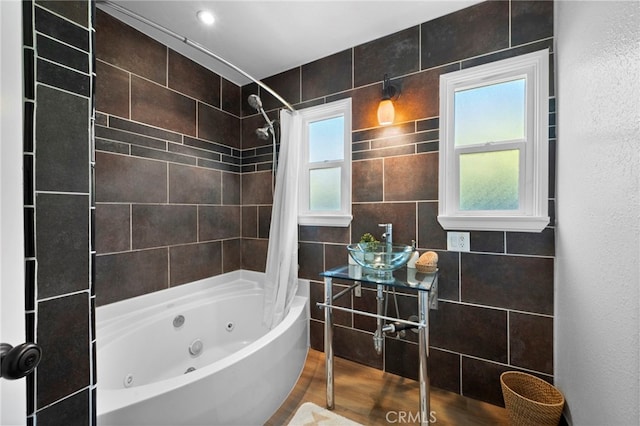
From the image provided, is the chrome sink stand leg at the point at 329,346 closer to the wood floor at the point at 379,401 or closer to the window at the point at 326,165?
the wood floor at the point at 379,401

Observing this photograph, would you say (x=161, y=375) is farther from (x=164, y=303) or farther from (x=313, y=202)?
(x=313, y=202)

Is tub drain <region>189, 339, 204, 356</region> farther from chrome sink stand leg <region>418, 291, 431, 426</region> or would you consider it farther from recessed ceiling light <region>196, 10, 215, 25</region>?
recessed ceiling light <region>196, 10, 215, 25</region>

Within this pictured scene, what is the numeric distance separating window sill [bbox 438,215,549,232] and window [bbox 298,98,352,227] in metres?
0.69

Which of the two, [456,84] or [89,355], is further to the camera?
[456,84]

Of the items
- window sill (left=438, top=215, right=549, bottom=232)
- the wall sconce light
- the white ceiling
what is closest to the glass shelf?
window sill (left=438, top=215, right=549, bottom=232)

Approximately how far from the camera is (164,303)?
1878mm

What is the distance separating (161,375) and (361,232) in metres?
1.67

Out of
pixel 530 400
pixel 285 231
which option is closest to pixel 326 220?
pixel 285 231

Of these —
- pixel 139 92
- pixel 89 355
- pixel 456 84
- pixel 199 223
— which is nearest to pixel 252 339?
pixel 199 223

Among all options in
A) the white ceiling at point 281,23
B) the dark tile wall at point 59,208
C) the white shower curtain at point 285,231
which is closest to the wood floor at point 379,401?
the white shower curtain at point 285,231

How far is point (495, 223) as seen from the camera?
1511mm

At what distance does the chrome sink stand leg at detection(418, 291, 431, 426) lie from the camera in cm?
120

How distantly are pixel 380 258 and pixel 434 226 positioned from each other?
44 centimetres

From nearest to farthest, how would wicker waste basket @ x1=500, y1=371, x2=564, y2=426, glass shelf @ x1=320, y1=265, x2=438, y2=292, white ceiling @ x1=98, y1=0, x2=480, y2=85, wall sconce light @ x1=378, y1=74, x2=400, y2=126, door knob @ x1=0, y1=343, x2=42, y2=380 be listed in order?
1. door knob @ x1=0, y1=343, x2=42, y2=380
2. wicker waste basket @ x1=500, y1=371, x2=564, y2=426
3. glass shelf @ x1=320, y1=265, x2=438, y2=292
4. white ceiling @ x1=98, y1=0, x2=480, y2=85
5. wall sconce light @ x1=378, y1=74, x2=400, y2=126
